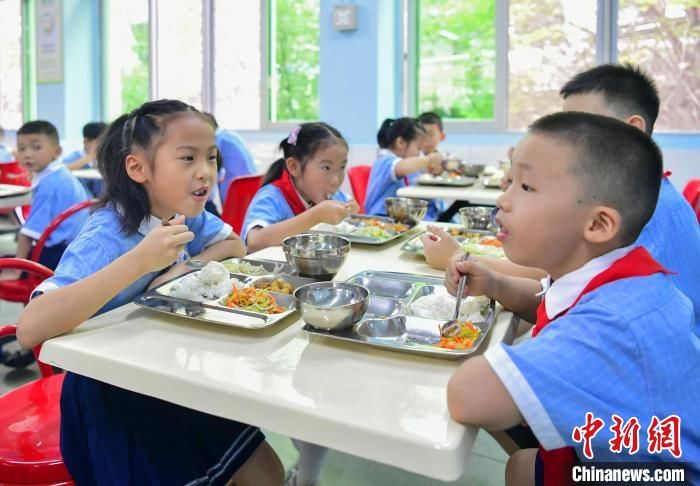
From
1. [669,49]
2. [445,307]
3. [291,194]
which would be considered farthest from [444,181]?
[445,307]

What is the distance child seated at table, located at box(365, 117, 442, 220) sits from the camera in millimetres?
3178

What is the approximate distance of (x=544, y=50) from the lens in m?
4.41

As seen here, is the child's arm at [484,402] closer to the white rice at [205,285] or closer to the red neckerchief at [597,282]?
the red neckerchief at [597,282]

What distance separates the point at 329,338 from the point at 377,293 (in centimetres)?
32

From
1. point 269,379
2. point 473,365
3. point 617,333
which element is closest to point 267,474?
point 269,379

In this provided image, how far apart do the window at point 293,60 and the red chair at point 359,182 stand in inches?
74.4

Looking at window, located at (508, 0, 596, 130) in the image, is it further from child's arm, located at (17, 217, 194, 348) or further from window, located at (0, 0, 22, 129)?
window, located at (0, 0, 22, 129)

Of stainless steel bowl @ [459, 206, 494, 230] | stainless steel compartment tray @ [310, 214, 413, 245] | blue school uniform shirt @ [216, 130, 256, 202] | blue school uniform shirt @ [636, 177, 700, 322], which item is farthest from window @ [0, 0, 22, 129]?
blue school uniform shirt @ [636, 177, 700, 322]

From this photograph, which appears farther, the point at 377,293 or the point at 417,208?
the point at 417,208

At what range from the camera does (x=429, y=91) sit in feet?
16.0

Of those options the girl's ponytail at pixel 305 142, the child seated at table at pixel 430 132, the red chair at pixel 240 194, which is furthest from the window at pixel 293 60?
the girl's ponytail at pixel 305 142

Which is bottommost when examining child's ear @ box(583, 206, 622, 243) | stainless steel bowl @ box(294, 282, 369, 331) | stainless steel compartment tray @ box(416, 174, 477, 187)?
stainless steel bowl @ box(294, 282, 369, 331)

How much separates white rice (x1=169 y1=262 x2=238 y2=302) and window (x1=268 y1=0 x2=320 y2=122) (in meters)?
4.16

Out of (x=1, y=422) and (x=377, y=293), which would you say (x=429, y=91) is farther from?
(x=1, y=422)
